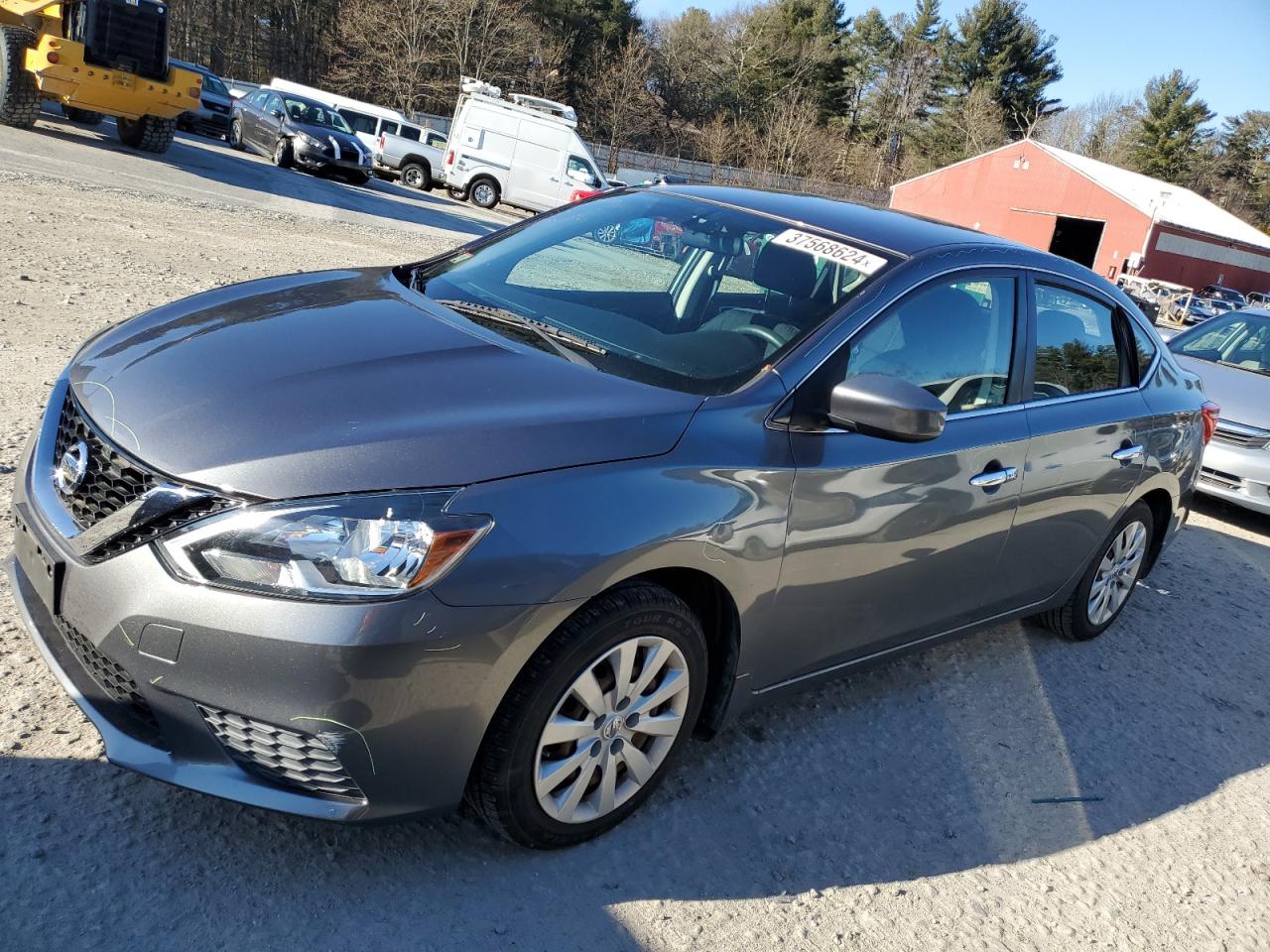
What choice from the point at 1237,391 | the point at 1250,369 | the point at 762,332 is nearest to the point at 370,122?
the point at 1250,369

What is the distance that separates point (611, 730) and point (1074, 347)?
2.63 metres

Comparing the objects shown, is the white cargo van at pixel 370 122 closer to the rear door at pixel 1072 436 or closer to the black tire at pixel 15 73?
the black tire at pixel 15 73

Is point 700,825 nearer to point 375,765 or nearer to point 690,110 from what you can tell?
point 375,765

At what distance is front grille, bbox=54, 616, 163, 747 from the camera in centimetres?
238

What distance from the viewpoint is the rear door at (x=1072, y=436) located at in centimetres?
396

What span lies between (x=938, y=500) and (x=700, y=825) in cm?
127

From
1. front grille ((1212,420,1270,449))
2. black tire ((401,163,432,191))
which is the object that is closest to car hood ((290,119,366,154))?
black tire ((401,163,432,191))

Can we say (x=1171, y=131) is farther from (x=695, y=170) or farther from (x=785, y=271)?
(x=785, y=271)

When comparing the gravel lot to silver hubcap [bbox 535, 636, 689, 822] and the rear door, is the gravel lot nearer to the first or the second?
silver hubcap [bbox 535, 636, 689, 822]

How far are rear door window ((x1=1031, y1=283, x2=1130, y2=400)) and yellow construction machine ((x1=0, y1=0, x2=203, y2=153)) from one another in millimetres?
15084

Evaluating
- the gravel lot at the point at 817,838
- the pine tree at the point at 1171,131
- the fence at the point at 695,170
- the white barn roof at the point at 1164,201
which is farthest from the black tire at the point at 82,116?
the pine tree at the point at 1171,131

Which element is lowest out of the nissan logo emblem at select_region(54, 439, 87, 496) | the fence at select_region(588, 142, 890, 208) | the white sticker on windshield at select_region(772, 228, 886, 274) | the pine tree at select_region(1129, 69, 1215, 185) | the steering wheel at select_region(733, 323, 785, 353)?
the nissan logo emblem at select_region(54, 439, 87, 496)

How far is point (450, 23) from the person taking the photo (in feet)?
140

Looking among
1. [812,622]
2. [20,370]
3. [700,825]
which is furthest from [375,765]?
[20,370]
